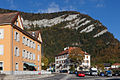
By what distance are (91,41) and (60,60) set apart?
311 feet

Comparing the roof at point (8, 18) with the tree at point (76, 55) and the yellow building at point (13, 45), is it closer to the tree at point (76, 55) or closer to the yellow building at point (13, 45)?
the yellow building at point (13, 45)

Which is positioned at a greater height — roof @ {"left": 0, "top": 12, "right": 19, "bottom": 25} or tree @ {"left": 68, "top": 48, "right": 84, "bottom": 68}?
roof @ {"left": 0, "top": 12, "right": 19, "bottom": 25}

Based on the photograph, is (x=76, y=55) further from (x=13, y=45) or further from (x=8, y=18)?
(x=8, y=18)

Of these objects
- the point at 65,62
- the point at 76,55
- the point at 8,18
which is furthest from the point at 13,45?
the point at 65,62

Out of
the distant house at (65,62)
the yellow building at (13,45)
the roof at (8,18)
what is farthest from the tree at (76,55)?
the roof at (8,18)

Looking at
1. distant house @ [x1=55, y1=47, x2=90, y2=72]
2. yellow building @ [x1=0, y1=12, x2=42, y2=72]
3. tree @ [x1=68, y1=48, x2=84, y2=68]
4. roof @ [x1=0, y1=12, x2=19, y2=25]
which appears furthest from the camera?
distant house @ [x1=55, y1=47, x2=90, y2=72]

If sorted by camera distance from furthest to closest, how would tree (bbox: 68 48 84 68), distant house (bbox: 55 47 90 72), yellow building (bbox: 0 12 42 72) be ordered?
distant house (bbox: 55 47 90 72) → tree (bbox: 68 48 84 68) → yellow building (bbox: 0 12 42 72)

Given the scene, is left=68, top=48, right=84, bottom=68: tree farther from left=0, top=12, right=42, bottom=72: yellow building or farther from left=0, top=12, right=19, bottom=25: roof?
left=0, top=12, right=19, bottom=25: roof

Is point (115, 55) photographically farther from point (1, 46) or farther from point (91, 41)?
point (1, 46)

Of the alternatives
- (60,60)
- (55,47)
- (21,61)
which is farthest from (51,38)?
(21,61)

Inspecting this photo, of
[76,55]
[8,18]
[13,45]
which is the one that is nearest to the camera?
[13,45]

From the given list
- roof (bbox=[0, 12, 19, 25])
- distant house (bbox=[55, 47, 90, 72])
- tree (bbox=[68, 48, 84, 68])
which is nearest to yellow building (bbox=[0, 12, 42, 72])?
roof (bbox=[0, 12, 19, 25])

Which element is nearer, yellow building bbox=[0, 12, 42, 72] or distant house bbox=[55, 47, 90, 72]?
yellow building bbox=[0, 12, 42, 72]

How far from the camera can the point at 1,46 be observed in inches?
1373
